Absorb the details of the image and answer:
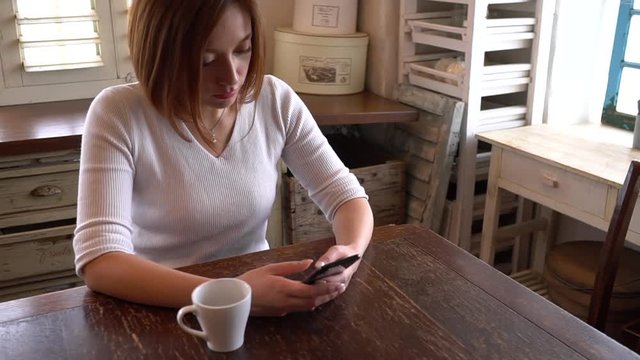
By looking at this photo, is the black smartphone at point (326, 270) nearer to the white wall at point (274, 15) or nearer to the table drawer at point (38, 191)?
the table drawer at point (38, 191)

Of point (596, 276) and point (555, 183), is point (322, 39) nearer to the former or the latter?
point (555, 183)

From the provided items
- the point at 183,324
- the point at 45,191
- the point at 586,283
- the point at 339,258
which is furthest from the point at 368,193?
the point at 183,324

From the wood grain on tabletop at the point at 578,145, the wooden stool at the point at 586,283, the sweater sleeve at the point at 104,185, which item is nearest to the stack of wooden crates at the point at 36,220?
the sweater sleeve at the point at 104,185

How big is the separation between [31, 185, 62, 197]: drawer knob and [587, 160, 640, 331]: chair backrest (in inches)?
61.2

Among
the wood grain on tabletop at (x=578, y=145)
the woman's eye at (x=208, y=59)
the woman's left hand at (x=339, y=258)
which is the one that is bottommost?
the wood grain on tabletop at (x=578, y=145)

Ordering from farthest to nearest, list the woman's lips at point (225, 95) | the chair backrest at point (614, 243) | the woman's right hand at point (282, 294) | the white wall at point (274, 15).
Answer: the white wall at point (274, 15) < the chair backrest at point (614, 243) < the woman's lips at point (225, 95) < the woman's right hand at point (282, 294)

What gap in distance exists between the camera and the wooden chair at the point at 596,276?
1.43 metres

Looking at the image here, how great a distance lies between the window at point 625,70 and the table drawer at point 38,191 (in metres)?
1.85

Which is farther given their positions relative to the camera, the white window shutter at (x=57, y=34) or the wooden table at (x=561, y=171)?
the white window shutter at (x=57, y=34)

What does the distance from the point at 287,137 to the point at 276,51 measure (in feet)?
3.69

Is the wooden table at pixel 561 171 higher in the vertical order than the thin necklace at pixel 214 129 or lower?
lower

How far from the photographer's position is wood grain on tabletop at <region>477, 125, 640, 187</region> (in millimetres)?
1845

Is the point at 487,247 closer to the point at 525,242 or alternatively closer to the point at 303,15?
the point at 525,242

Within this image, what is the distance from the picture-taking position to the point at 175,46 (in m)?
1.17
